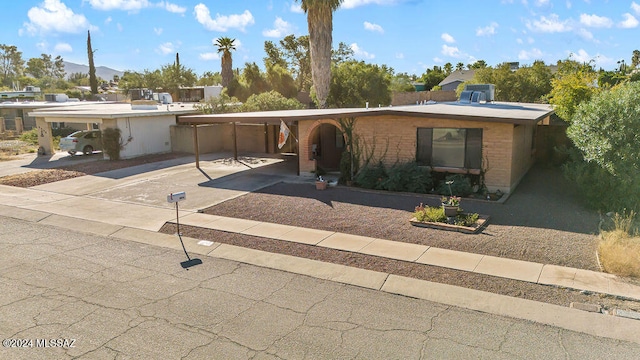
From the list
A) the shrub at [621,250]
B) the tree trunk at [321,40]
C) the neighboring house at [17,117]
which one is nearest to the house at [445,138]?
the shrub at [621,250]

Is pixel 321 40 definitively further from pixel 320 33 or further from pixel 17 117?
pixel 17 117

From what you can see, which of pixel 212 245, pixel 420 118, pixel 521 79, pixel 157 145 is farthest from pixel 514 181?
pixel 521 79

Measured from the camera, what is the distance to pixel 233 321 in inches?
311

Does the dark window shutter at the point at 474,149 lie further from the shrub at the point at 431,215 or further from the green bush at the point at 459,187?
the shrub at the point at 431,215

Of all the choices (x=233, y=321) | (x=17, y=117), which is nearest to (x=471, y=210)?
(x=233, y=321)

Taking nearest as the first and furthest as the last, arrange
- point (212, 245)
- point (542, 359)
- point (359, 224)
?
point (542, 359) < point (212, 245) < point (359, 224)

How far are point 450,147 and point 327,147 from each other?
6.90 meters

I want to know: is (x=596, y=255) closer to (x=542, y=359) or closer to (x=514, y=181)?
(x=542, y=359)

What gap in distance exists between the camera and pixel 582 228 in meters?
12.4

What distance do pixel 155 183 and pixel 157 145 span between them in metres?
10.3

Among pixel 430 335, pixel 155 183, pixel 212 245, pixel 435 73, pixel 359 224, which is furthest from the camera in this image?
pixel 435 73

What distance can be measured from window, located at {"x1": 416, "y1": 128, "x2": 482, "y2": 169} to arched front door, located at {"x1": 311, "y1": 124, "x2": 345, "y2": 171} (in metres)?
5.22

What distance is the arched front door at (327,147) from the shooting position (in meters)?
22.1

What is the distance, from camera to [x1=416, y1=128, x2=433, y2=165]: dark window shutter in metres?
17.5
